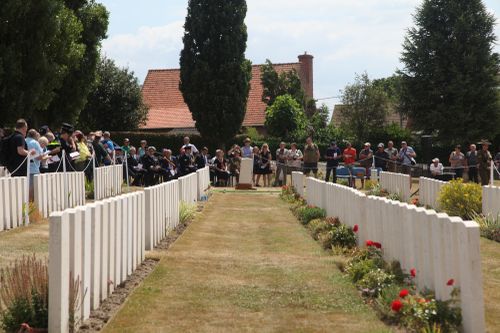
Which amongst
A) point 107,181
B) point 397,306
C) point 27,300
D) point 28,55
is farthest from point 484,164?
point 27,300

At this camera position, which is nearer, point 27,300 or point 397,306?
point 27,300

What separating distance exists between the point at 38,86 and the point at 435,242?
20394mm

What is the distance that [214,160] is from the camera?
31.0 meters

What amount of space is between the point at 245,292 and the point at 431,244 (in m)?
2.05

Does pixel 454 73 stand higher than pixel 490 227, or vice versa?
pixel 454 73

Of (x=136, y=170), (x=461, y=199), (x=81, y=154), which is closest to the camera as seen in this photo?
(x=461, y=199)

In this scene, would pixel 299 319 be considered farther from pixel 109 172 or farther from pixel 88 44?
pixel 88 44

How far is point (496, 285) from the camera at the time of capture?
8969mm

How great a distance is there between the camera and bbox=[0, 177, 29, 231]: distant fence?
12.8m

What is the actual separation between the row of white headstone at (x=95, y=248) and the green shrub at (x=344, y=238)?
277cm

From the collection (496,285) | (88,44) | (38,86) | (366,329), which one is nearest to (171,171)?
(38,86)

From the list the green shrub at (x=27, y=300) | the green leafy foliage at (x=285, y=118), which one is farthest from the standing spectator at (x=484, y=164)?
the green shrub at (x=27, y=300)

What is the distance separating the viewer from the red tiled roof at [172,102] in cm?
5784

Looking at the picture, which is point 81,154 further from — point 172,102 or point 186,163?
point 172,102
